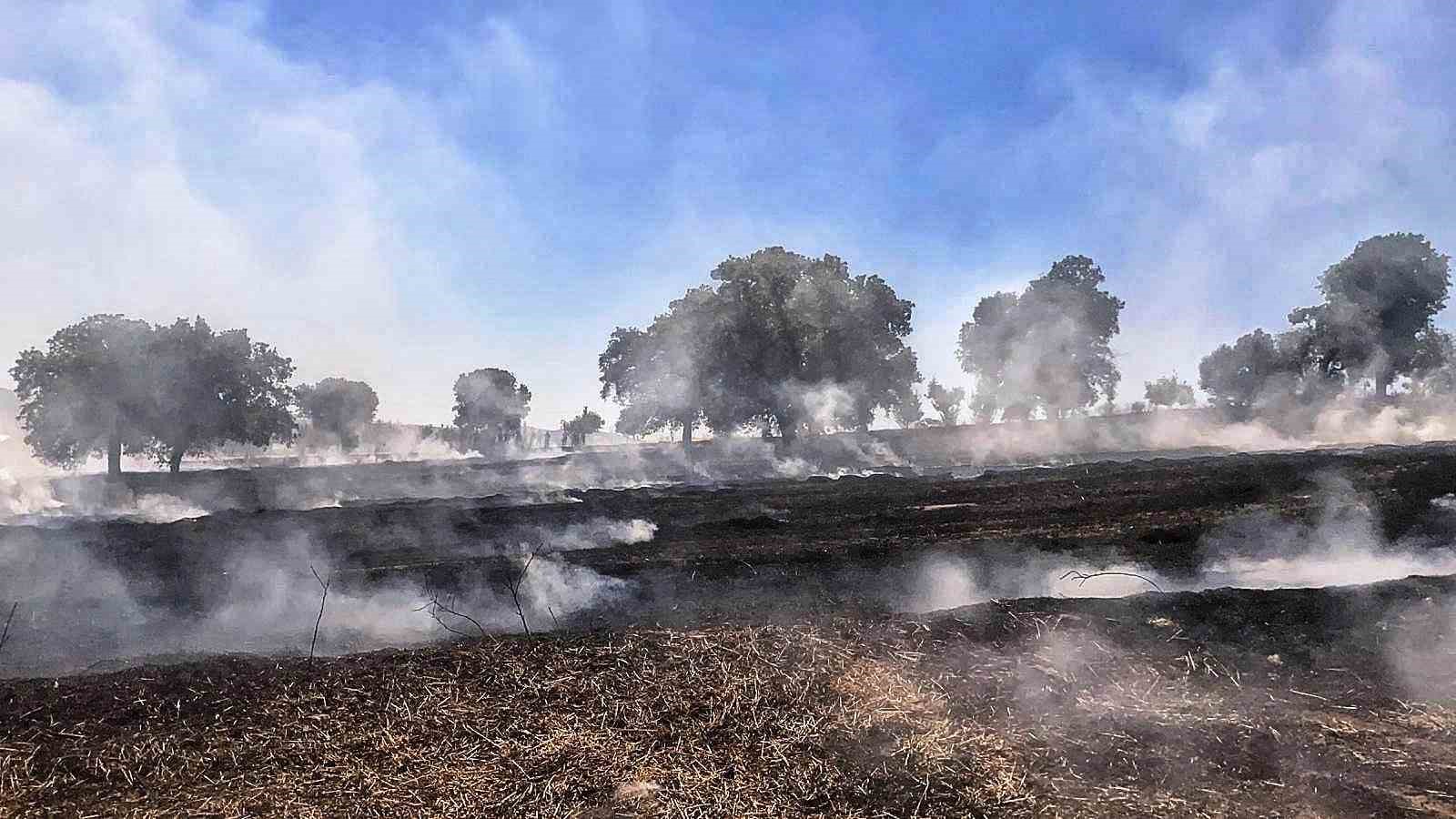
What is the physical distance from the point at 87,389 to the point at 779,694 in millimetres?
41478

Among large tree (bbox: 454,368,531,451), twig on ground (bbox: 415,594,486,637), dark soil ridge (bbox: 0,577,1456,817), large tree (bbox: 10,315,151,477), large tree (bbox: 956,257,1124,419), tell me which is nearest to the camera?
dark soil ridge (bbox: 0,577,1456,817)

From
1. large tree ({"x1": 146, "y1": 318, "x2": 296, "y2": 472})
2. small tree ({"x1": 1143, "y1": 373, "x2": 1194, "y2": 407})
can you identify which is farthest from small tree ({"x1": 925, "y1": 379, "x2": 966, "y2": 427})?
large tree ({"x1": 146, "y1": 318, "x2": 296, "y2": 472})

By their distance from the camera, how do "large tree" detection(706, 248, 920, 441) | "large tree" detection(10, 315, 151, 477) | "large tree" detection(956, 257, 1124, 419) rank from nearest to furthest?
1. "large tree" detection(10, 315, 151, 477)
2. "large tree" detection(706, 248, 920, 441)
3. "large tree" detection(956, 257, 1124, 419)

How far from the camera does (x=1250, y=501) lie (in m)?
16.6

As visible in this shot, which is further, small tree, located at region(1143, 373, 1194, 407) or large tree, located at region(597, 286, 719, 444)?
small tree, located at region(1143, 373, 1194, 407)

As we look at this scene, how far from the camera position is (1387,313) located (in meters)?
48.7

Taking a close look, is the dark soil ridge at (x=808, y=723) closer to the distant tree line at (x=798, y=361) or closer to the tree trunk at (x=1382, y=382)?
the distant tree line at (x=798, y=361)

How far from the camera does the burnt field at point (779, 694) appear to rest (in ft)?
16.1

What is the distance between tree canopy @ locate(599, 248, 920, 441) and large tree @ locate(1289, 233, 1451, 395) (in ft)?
78.9

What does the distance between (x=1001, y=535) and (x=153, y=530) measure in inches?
714

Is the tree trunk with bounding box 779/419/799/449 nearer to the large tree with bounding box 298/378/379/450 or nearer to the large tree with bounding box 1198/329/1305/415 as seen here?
the large tree with bounding box 1198/329/1305/415

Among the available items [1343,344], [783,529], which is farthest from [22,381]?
[1343,344]

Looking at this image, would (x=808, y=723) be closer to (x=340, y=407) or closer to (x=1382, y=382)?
(x=1382, y=382)

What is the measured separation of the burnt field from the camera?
4918mm
